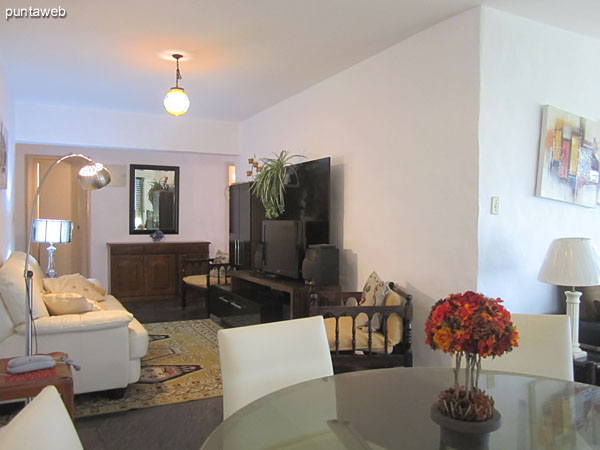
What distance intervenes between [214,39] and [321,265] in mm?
1925

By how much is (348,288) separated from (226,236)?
4151 millimetres

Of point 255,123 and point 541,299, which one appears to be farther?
point 255,123

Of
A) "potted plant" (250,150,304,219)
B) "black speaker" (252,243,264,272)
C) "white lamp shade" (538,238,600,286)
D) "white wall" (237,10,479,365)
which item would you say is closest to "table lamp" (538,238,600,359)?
"white lamp shade" (538,238,600,286)

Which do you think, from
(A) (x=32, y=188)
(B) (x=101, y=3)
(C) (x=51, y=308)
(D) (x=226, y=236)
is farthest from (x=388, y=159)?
(A) (x=32, y=188)

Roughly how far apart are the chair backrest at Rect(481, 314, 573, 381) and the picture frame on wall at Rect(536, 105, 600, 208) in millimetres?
1434

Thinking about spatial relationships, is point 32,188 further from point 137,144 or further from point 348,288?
point 348,288

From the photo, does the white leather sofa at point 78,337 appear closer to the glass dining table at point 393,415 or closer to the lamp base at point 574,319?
the glass dining table at point 393,415

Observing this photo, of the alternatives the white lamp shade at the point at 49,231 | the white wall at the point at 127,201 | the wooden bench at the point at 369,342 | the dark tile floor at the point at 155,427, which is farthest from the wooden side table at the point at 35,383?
the white wall at the point at 127,201

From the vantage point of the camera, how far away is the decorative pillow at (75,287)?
4117 millimetres

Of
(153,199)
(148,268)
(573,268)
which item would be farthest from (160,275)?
(573,268)

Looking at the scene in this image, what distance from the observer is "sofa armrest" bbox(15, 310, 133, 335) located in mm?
3004

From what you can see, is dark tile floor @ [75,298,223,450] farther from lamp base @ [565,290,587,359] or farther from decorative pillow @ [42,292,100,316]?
lamp base @ [565,290,587,359]

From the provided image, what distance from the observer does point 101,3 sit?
279 centimetres

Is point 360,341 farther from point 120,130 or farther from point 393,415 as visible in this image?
point 120,130
